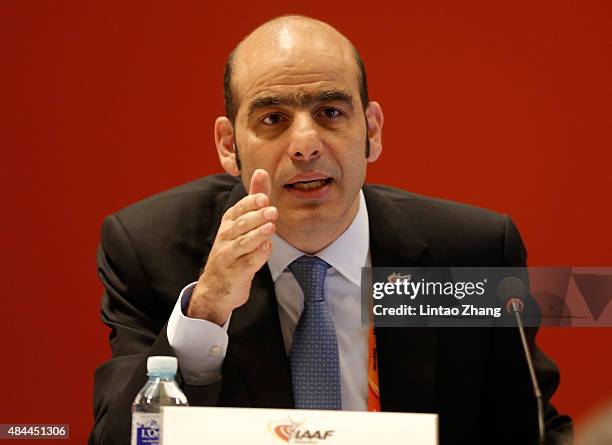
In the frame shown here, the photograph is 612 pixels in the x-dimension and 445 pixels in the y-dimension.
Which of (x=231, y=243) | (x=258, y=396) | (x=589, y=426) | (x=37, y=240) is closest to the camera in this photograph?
(x=589, y=426)

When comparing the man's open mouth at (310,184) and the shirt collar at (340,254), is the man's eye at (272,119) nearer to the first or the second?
the man's open mouth at (310,184)

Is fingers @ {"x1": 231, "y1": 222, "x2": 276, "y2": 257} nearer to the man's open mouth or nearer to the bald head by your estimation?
the man's open mouth

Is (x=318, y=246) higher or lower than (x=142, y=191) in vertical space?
lower

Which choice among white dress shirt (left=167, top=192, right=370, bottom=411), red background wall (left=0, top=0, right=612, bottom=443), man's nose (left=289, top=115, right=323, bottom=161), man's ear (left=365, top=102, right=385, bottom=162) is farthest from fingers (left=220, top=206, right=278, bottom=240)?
red background wall (left=0, top=0, right=612, bottom=443)

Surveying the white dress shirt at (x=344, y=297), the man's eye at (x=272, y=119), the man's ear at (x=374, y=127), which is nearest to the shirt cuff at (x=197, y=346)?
the white dress shirt at (x=344, y=297)

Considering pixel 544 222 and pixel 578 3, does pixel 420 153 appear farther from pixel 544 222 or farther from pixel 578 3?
pixel 578 3

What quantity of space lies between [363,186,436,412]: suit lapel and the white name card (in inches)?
39.0

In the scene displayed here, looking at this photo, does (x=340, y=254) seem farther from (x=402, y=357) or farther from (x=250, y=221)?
(x=250, y=221)

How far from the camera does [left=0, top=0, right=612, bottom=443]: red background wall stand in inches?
135

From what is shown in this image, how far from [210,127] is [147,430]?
2012mm

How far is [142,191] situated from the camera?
346cm

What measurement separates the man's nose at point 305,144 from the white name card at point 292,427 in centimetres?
102

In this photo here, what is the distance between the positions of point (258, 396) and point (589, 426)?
1.66 meters

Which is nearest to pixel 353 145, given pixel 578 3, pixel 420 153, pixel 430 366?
pixel 430 366
